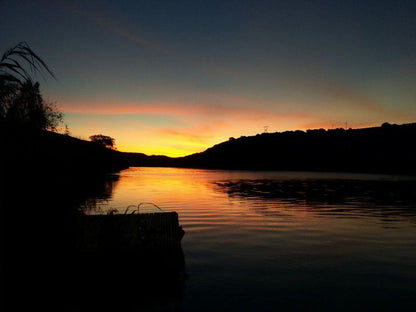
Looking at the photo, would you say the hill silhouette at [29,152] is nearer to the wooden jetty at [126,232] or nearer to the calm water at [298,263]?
the wooden jetty at [126,232]

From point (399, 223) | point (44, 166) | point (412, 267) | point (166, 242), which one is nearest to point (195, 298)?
point (166, 242)

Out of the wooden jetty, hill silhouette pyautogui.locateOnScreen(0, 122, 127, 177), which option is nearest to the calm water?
the wooden jetty

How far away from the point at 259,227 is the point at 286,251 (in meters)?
6.05

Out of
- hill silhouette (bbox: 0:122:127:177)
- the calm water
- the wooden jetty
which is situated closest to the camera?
hill silhouette (bbox: 0:122:127:177)

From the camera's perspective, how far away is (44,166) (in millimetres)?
9438

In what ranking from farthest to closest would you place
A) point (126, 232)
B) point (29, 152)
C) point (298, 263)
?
point (298, 263) → point (126, 232) → point (29, 152)

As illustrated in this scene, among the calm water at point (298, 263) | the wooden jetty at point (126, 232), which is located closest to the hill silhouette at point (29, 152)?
the wooden jetty at point (126, 232)

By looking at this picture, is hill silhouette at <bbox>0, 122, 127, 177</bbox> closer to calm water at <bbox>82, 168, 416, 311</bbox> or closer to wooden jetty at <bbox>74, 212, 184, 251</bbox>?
wooden jetty at <bbox>74, 212, 184, 251</bbox>

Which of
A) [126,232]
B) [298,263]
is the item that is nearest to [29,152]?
[126,232]

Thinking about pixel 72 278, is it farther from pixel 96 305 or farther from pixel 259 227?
pixel 259 227

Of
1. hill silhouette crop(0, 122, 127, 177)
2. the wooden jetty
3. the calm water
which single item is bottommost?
the calm water

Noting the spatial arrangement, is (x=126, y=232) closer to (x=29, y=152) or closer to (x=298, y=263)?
(x=29, y=152)

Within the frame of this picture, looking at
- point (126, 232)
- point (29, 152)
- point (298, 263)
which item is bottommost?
point (298, 263)

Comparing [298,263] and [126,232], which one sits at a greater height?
[126,232]
